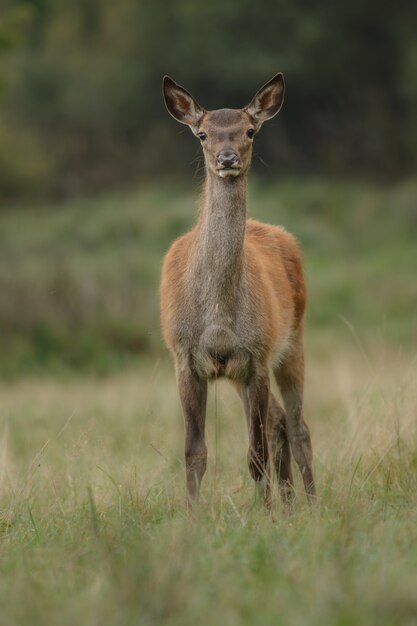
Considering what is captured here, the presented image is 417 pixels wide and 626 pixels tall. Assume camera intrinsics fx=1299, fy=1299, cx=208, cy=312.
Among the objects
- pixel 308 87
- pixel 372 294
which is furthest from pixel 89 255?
pixel 308 87

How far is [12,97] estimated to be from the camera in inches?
1697

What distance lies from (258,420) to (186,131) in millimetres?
32321

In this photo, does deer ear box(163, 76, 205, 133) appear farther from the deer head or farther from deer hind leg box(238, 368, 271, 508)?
deer hind leg box(238, 368, 271, 508)

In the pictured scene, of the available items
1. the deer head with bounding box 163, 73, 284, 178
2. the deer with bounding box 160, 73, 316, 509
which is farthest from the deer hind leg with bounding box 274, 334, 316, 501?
the deer head with bounding box 163, 73, 284, 178

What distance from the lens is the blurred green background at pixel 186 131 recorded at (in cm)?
2984

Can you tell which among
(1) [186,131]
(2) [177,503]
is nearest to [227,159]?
(2) [177,503]

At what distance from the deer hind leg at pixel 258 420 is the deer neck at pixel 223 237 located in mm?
530

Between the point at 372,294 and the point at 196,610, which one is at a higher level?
the point at 196,610

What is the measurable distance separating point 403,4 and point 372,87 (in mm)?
2628

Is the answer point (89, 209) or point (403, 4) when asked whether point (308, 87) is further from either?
point (89, 209)

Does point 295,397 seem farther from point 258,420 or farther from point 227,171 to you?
point 227,171

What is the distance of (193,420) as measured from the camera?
7078 mm

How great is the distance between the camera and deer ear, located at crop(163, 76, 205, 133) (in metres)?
7.54

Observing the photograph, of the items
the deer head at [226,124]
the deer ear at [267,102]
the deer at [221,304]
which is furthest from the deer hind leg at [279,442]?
the deer ear at [267,102]
